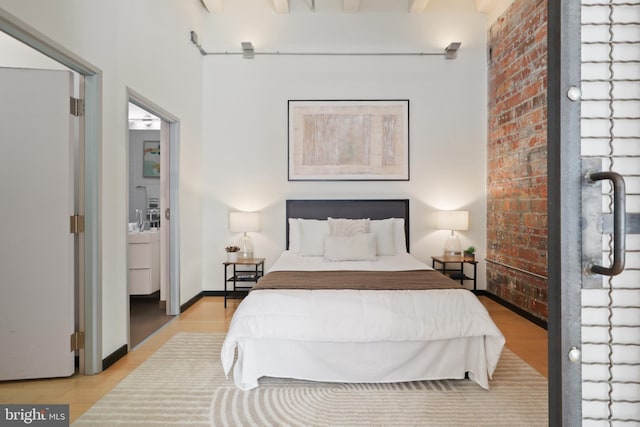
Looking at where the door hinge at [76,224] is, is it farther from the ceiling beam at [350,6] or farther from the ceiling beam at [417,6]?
the ceiling beam at [417,6]

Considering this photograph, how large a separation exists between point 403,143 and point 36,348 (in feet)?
13.9

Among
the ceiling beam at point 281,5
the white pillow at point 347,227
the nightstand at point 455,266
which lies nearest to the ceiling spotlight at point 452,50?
the ceiling beam at point 281,5

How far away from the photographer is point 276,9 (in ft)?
15.5

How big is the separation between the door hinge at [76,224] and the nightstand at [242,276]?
2083 millimetres

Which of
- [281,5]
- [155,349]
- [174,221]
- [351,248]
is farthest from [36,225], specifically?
[281,5]

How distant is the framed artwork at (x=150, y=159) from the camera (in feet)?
19.4

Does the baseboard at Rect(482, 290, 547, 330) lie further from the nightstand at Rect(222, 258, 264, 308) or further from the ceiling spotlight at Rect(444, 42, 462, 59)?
the ceiling spotlight at Rect(444, 42, 462, 59)

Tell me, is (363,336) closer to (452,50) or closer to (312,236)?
(312,236)

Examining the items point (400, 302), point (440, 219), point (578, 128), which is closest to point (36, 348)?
point (400, 302)

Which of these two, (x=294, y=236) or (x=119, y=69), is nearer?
(x=119, y=69)

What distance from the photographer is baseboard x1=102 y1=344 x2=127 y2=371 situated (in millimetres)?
2727

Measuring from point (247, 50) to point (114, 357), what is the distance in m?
3.75

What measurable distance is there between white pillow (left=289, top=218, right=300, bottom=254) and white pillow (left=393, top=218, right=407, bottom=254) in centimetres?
117

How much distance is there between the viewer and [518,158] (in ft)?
13.3
